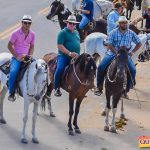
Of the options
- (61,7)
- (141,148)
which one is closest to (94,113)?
(141,148)

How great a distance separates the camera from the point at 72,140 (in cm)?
1234

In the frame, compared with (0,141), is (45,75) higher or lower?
higher

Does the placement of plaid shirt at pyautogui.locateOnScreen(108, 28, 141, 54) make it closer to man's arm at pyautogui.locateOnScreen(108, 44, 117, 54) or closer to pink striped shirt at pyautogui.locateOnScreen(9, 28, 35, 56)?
man's arm at pyautogui.locateOnScreen(108, 44, 117, 54)

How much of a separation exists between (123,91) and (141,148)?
1.70 m

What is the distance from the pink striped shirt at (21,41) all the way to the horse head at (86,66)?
122cm

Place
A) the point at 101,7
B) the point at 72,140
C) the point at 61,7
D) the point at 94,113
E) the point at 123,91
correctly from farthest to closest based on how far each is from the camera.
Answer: the point at 101,7 < the point at 61,7 < the point at 94,113 < the point at 123,91 < the point at 72,140

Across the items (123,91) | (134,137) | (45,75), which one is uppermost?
(45,75)

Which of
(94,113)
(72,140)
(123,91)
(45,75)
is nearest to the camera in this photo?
(45,75)

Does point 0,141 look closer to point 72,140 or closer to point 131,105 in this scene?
point 72,140

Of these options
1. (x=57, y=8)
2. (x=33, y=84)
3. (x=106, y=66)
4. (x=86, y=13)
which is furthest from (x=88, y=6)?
(x=33, y=84)

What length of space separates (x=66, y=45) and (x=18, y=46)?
125 centimetres

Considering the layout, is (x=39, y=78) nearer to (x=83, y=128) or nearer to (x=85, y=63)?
(x=85, y=63)

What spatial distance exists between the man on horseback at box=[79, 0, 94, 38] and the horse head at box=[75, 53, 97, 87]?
6.52 m

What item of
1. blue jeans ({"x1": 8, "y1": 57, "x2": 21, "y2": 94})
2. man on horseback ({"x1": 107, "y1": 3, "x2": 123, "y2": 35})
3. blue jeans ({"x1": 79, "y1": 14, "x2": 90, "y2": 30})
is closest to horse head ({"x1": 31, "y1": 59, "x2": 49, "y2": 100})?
blue jeans ({"x1": 8, "y1": 57, "x2": 21, "y2": 94})
